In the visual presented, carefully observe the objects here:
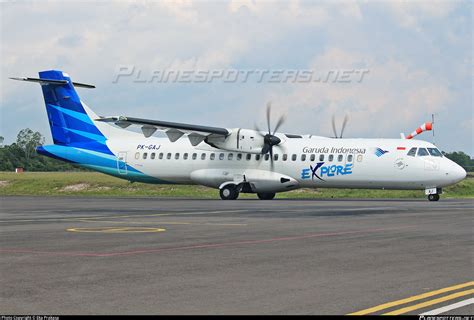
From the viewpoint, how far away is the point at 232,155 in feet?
136

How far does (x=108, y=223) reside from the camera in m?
21.7

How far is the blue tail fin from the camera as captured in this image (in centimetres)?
4428

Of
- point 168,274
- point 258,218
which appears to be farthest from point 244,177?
point 168,274

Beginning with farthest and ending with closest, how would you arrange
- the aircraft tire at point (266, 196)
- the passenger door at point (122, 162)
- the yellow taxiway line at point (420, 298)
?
the passenger door at point (122, 162) < the aircraft tire at point (266, 196) < the yellow taxiway line at point (420, 298)

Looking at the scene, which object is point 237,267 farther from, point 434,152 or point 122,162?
point 122,162

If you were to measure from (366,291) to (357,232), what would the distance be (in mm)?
8761

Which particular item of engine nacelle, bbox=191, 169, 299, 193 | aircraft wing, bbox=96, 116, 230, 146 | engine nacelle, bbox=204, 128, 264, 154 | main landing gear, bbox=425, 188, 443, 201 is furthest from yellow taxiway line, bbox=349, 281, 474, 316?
engine nacelle, bbox=204, 128, 264, 154

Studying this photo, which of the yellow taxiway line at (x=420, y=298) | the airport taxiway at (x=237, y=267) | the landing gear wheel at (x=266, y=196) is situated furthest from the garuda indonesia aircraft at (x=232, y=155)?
the yellow taxiway line at (x=420, y=298)

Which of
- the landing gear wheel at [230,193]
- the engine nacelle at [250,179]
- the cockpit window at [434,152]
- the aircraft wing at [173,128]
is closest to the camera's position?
the cockpit window at [434,152]

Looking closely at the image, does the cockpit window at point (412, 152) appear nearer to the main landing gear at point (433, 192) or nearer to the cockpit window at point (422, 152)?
the cockpit window at point (422, 152)

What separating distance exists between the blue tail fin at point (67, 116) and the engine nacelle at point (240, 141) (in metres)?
7.43

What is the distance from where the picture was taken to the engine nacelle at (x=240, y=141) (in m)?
40.2

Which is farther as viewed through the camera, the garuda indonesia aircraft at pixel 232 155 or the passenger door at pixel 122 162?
the passenger door at pixel 122 162

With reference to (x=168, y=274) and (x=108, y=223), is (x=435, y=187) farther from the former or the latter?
(x=168, y=274)
